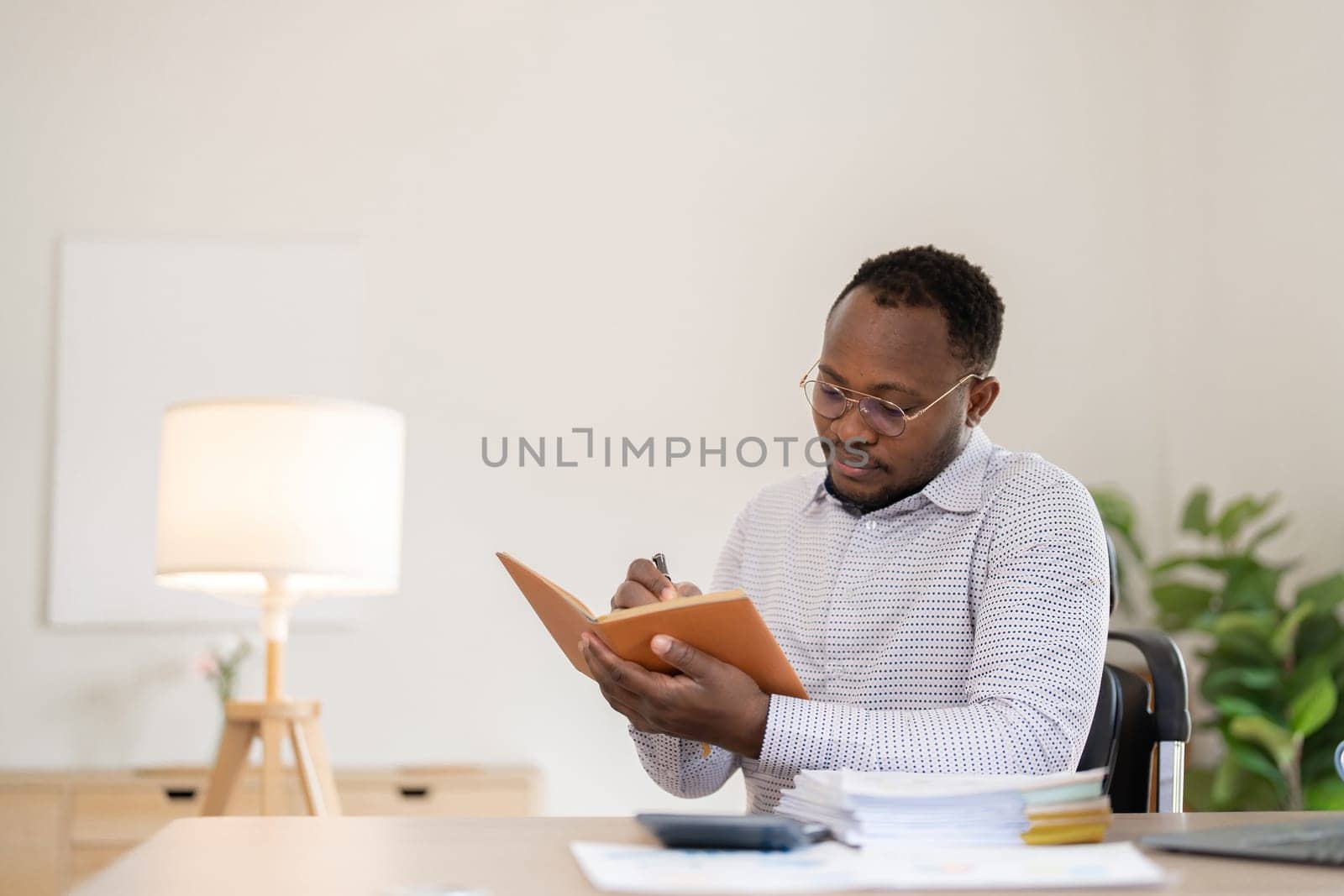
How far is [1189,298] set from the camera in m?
3.94

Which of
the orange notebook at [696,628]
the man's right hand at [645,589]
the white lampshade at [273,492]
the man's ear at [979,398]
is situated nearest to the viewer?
the orange notebook at [696,628]

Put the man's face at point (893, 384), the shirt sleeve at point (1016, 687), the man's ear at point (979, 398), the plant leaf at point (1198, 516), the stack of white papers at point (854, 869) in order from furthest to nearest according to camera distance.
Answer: the plant leaf at point (1198, 516), the man's ear at point (979, 398), the man's face at point (893, 384), the shirt sleeve at point (1016, 687), the stack of white papers at point (854, 869)

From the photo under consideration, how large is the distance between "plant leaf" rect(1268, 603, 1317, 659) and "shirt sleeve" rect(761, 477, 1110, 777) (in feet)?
5.60

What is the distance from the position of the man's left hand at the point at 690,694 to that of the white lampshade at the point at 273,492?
1468mm

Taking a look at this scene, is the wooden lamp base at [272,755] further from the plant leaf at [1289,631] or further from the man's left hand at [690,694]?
the plant leaf at [1289,631]

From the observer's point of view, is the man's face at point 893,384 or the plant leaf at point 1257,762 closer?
the man's face at point 893,384

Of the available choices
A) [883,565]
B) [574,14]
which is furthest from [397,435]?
[574,14]

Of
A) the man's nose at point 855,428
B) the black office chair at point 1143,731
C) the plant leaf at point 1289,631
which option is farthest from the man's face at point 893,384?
the plant leaf at point 1289,631

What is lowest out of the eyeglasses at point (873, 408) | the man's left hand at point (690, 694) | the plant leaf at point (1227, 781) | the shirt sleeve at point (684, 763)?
the plant leaf at point (1227, 781)

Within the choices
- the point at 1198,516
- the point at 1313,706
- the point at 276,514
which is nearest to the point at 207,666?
the point at 276,514

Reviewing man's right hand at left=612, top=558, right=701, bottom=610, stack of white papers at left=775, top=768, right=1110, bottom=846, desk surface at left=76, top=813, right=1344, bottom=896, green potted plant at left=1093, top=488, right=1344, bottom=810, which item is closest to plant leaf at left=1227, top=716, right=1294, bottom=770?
green potted plant at left=1093, top=488, right=1344, bottom=810

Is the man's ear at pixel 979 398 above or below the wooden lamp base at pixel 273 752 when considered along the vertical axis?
above

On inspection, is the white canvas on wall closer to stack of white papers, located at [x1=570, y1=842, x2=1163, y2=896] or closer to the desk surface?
the desk surface

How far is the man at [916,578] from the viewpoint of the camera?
1.39 metres
